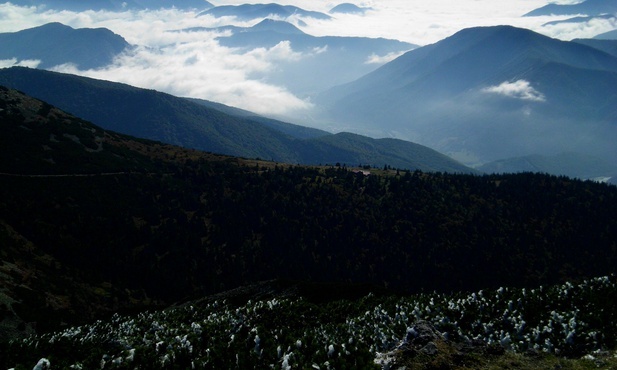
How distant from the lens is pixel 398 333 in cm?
4812

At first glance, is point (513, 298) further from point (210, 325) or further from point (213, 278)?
point (213, 278)

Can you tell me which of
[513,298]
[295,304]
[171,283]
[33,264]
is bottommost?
[171,283]

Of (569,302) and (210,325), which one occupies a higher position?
(569,302)

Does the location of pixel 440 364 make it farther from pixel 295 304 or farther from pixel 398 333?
pixel 295 304

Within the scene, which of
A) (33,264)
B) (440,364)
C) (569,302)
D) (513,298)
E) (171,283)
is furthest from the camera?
(171,283)

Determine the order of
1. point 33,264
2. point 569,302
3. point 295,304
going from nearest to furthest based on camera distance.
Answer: point 569,302
point 295,304
point 33,264

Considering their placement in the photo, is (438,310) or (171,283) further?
(171,283)

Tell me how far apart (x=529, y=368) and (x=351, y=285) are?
3507 inches

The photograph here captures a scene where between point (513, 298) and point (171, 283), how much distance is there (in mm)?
151111

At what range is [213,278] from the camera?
18812 cm

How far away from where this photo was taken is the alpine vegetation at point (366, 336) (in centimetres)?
3838

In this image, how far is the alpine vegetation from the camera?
38.4 m

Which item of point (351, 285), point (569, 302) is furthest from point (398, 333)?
point (351, 285)

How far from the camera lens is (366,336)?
48.8 meters
